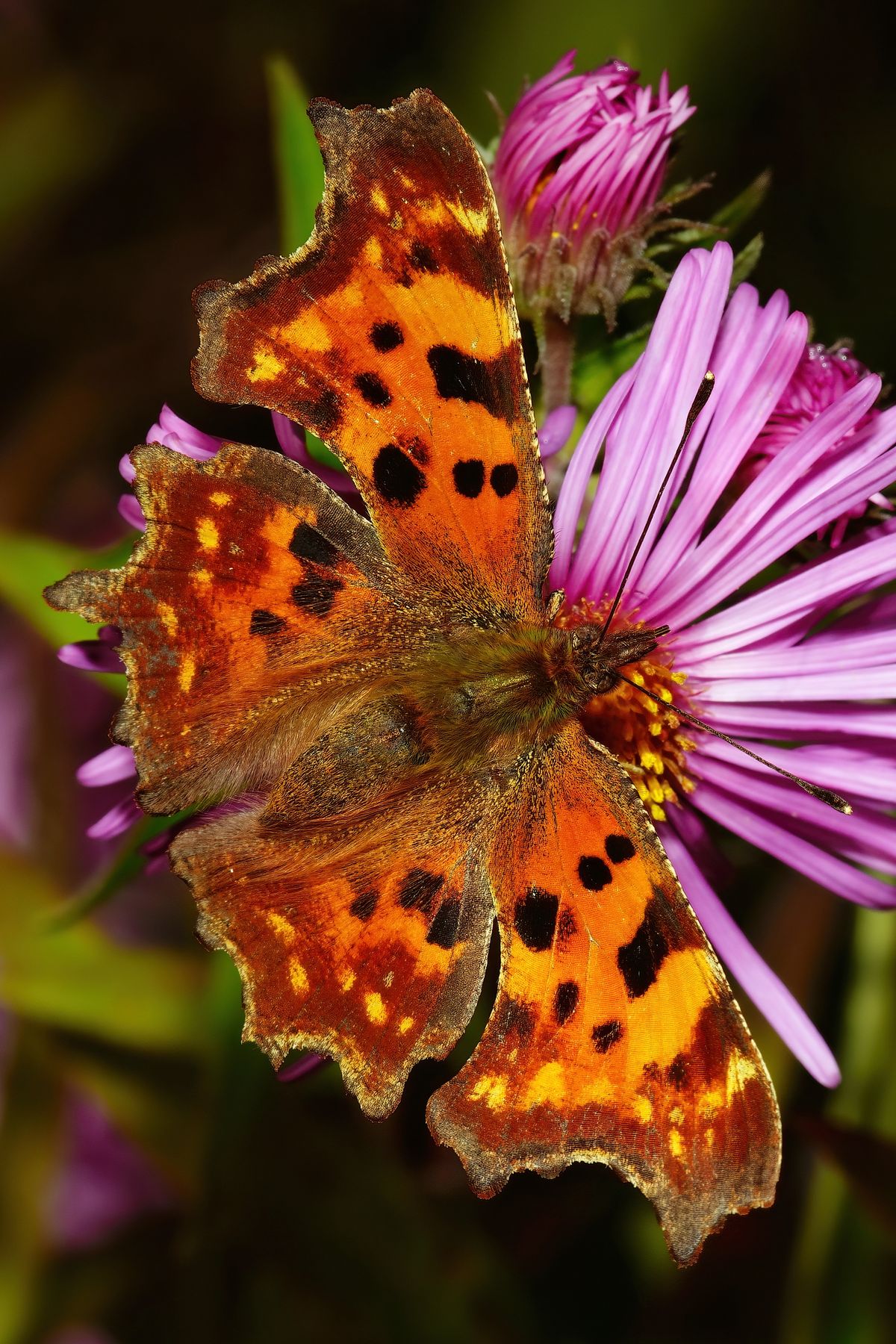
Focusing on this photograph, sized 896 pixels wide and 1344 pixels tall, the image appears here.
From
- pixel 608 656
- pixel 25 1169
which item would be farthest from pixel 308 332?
pixel 25 1169

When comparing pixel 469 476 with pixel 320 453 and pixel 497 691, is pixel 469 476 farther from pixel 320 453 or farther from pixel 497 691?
pixel 320 453

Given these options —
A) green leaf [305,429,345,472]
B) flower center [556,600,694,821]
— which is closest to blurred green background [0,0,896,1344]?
flower center [556,600,694,821]

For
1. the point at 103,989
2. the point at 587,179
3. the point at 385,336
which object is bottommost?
the point at 103,989

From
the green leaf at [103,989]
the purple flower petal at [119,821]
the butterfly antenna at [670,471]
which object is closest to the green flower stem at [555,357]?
the butterfly antenna at [670,471]

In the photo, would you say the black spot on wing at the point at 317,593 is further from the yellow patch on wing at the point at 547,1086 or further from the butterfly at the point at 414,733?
the yellow patch on wing at the point at 547,1086

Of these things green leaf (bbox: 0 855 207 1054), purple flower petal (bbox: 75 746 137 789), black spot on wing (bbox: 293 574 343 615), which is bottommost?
green leaf (bbox: 0 855 207 1054)

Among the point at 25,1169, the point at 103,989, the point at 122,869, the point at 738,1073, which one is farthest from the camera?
the point at 25,1169

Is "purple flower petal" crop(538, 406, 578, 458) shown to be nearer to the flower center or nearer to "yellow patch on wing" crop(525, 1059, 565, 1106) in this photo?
the flower center
